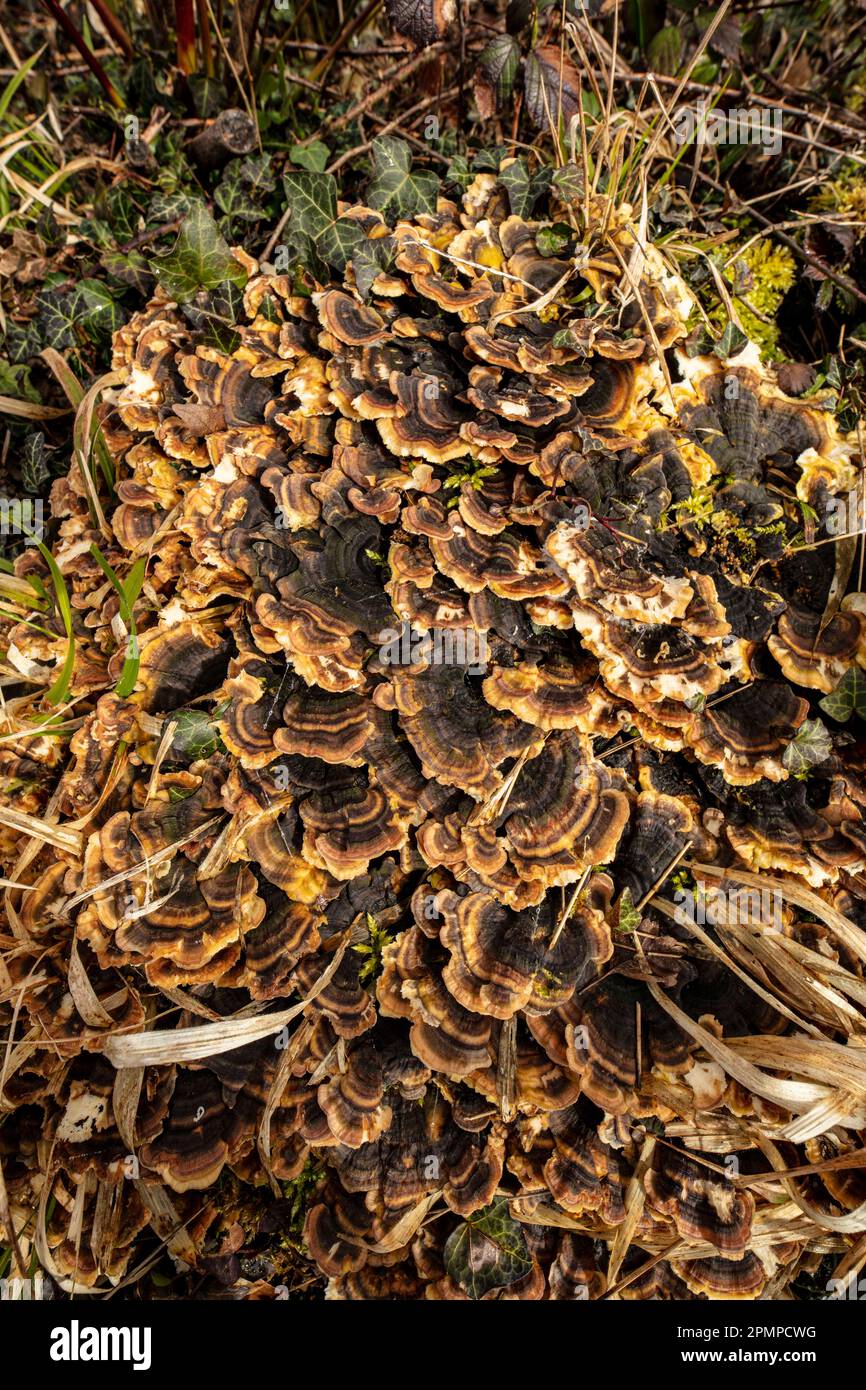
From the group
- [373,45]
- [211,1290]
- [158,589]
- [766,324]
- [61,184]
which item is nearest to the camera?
[211,1290]

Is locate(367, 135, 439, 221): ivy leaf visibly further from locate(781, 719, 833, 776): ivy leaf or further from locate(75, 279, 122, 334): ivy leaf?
locate(781, 719, 833, 776): ivy leaf

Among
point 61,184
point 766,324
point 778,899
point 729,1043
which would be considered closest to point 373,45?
point 61,184

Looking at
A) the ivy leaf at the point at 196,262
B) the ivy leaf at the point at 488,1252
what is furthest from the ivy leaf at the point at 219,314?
the ivy leaf at the point at 488,1252

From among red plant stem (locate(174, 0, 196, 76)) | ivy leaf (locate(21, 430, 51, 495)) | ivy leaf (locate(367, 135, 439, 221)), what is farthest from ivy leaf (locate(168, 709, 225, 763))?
red plant stem (locate(174, 0, 196, 76))

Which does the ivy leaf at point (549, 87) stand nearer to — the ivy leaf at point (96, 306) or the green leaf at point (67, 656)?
the ivy leaf at point (96, 306)

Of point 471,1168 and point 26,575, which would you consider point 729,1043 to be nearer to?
point 471,1168
